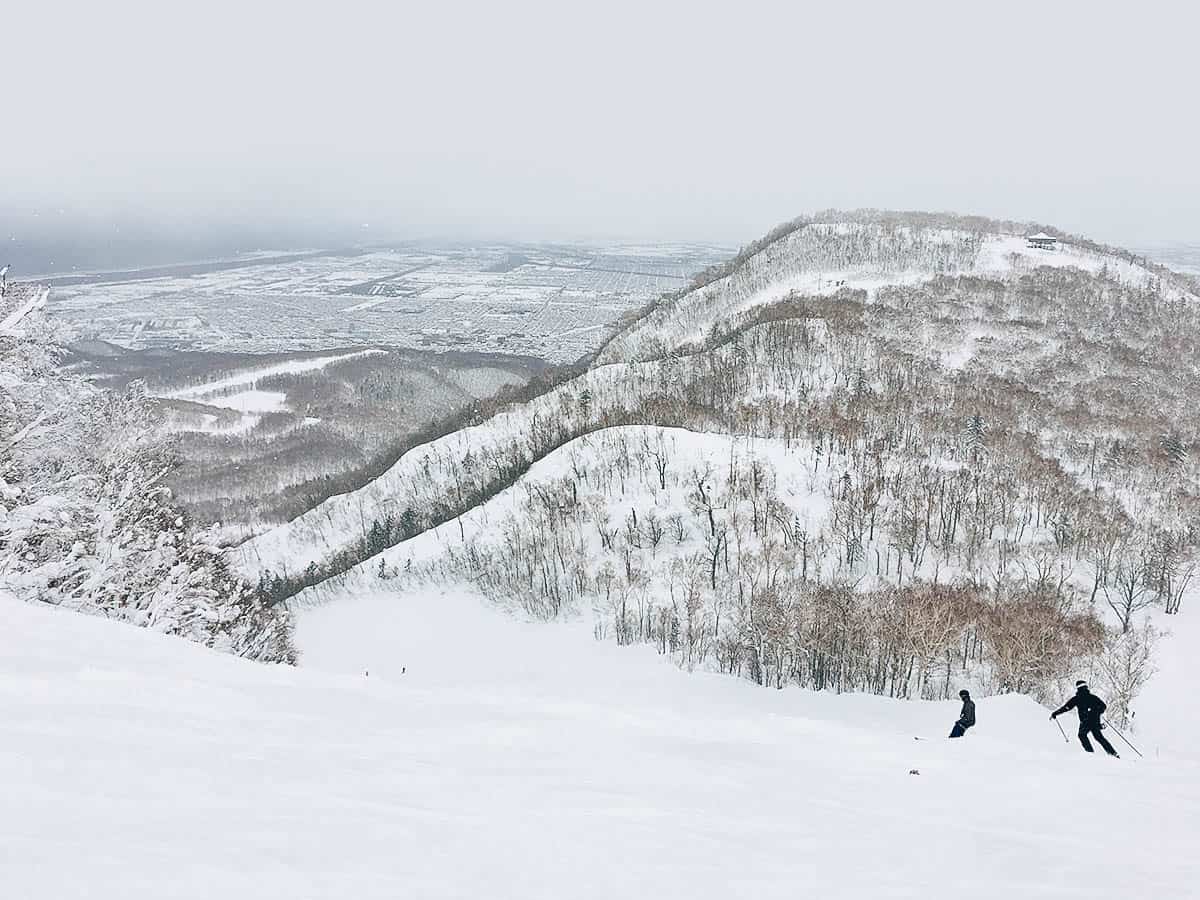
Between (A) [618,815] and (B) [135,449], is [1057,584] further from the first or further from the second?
(B) [135,449]

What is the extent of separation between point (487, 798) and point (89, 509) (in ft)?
76.2

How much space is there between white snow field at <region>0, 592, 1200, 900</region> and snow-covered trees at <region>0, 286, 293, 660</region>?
756cm

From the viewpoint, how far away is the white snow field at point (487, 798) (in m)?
6.19

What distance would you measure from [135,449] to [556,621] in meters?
34.5

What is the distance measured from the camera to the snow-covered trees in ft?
70.4

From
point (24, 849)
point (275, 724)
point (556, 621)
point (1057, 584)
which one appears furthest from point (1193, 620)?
point (24, 849)

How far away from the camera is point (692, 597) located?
51.7 m

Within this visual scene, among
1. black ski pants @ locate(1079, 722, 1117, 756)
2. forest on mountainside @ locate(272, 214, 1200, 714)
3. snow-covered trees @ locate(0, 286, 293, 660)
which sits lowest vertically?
forest on mountainside @ locate(272, 214, 1200, 714)

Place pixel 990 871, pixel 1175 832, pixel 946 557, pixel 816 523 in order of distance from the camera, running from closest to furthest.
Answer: pixel 990 871, pixel 1175 832, pixel 946 557, pixel 816 523

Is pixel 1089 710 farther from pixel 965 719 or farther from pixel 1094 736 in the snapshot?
pixel 965 719

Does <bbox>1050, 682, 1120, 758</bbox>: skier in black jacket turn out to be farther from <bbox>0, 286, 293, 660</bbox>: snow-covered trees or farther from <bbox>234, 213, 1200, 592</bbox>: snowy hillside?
<bbox>234, 213, 1200, 592</bbox>: snowy hillside

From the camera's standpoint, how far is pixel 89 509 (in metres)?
24.9

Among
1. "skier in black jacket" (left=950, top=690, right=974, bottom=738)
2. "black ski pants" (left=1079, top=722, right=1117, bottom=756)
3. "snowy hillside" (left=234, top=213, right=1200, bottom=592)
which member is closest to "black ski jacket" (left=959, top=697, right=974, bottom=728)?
"skier in black jacket" (left=950, top=690, right=974, bottom=738)

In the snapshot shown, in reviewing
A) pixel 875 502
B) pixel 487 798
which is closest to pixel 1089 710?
pixel 487 798
